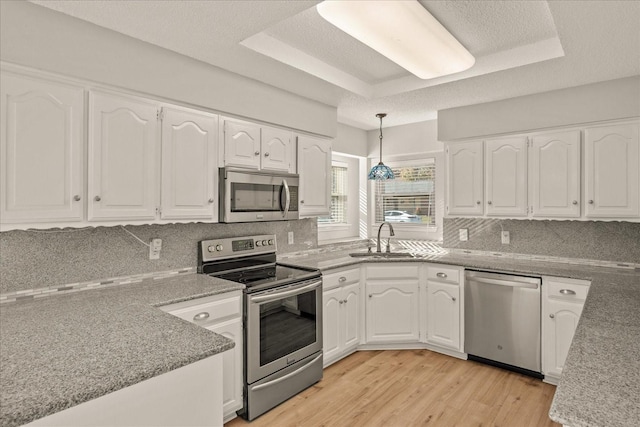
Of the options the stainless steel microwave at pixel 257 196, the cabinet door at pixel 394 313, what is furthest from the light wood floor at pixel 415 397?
the stainless steel microwave at pixel 257 196

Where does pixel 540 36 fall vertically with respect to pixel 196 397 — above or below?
above

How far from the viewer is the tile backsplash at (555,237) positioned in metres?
2.97

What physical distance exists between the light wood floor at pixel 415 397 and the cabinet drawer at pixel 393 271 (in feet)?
2.41

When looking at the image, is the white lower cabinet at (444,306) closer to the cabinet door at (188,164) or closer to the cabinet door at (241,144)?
the cabinet door at (241,144)

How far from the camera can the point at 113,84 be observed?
6.82 ft

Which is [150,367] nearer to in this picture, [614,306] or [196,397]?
[196,397]

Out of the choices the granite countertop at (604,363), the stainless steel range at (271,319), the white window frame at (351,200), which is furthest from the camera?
the white window frame at (351,200)

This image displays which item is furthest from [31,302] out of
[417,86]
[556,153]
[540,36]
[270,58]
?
[556,153]

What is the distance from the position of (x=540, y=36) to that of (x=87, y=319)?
9.87 ft

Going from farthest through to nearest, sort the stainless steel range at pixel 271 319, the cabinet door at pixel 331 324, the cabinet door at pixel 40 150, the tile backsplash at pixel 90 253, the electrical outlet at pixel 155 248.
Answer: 1. the cabinet door at pixel 331 324
2. the electrical outlet at pixel 155 248
3. the stainless steel range at pixel 271 319
4. the tile backsplash at pixel 90 253
5. the cabinet door at pixel 40 150

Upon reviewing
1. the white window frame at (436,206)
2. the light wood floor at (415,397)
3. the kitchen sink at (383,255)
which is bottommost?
the light wood floor at (415,397)

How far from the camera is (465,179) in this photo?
3.53 m

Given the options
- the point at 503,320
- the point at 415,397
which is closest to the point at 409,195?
the point at 503,320

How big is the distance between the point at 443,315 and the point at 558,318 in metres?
0.91
